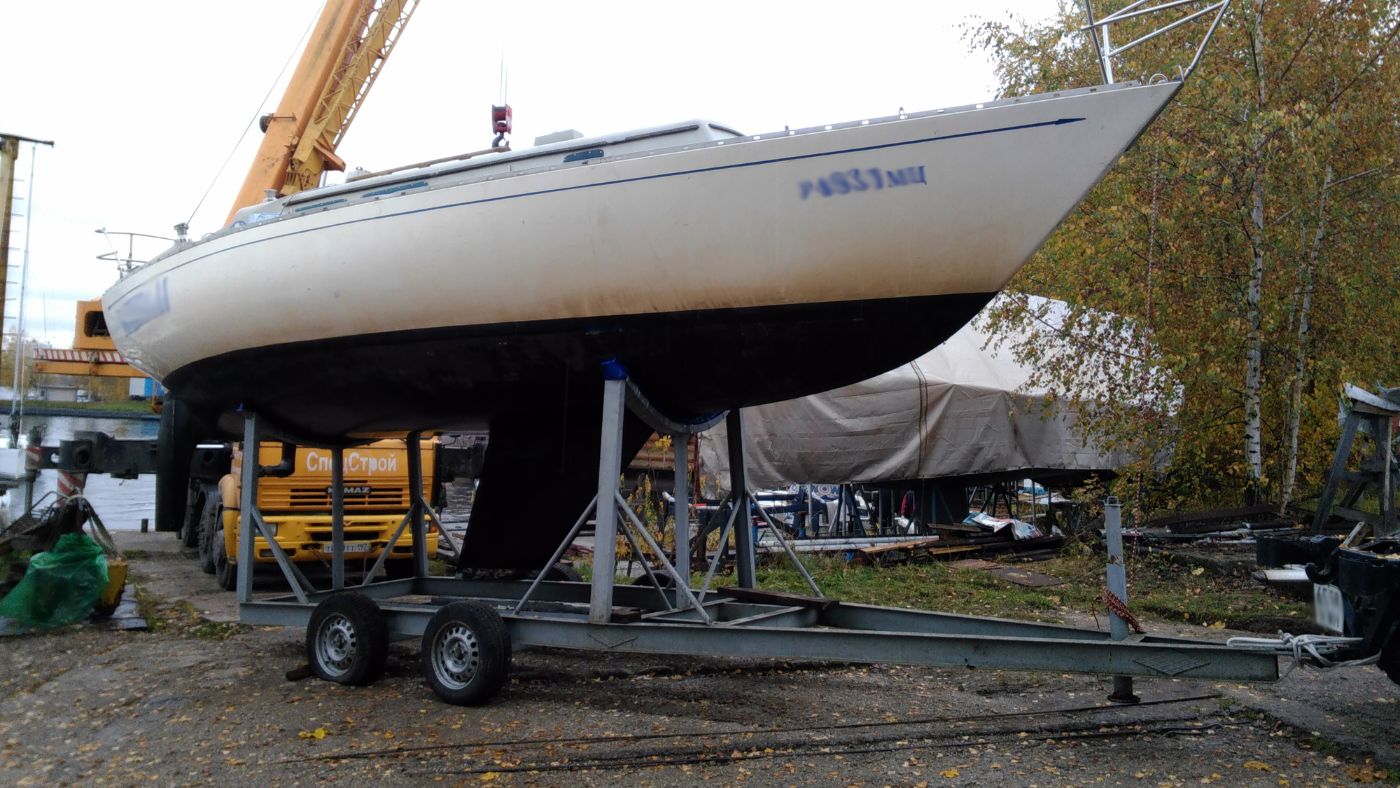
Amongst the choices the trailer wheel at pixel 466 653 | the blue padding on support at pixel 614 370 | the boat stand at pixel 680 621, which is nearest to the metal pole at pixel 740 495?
the boat stand at pixel 680 621

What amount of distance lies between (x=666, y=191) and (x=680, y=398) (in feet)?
3.90

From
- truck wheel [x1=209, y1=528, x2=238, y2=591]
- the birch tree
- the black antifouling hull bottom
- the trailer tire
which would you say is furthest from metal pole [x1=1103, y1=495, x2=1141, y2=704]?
truck wheel [x1=209, y1=528, x2=238, y2=591]

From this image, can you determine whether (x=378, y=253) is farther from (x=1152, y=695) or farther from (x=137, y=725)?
(x=1152, y=695)

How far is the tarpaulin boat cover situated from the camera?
1222 centimetres

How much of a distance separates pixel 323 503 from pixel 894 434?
6.76 metres

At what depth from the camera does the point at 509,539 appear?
605cm

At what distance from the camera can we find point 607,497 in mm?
4691

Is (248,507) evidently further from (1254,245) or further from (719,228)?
(1254,245)

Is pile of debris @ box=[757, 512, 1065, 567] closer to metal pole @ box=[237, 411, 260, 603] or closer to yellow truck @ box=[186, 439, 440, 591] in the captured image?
yellow truck @ box=[186, 439, 440, 591]

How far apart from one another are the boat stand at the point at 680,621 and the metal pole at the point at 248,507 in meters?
0.01

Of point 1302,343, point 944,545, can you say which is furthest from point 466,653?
point 1302,343

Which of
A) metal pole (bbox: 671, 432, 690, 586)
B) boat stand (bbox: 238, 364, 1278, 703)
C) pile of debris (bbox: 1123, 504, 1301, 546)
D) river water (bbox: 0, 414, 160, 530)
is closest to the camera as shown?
boat stand (bbox: 238, 364, 1278, 703)

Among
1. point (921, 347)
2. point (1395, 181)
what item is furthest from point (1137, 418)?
point (921, 347)

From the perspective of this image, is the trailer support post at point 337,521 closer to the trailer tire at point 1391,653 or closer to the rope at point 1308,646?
the rope at point 1308,646
